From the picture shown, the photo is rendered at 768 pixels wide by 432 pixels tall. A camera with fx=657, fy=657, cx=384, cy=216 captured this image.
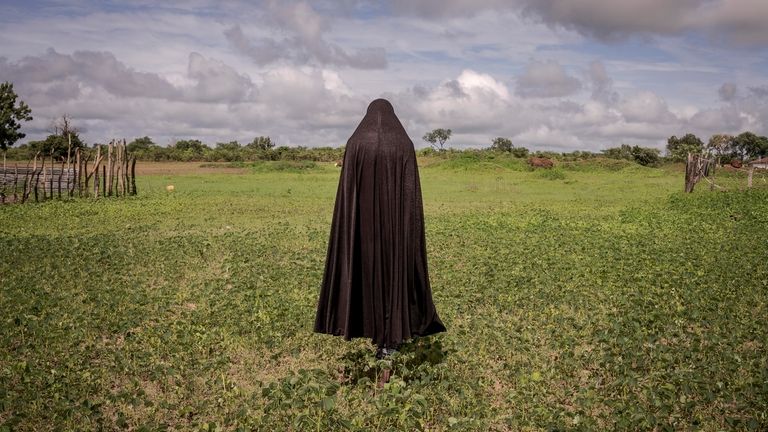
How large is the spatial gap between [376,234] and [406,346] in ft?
6.31

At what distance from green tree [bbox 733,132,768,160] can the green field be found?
104548 millimetres

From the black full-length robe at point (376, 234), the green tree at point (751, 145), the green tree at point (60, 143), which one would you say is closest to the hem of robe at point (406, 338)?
the black full-length robe at point (376, 234)

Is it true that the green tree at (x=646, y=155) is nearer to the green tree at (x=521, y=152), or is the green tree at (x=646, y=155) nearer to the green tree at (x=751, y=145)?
the green tree at (x=521, y=152)

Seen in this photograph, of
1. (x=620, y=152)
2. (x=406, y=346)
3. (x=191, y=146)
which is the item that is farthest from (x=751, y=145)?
(x=406, y=346)

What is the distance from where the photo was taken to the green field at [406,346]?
6.03 m

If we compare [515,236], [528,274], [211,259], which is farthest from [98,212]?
[528,274]

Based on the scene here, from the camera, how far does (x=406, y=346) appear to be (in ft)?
25.9

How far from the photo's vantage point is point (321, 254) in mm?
14672

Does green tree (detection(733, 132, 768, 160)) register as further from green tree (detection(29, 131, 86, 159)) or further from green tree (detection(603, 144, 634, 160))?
green tree (detection(29, 131, 86, 159))

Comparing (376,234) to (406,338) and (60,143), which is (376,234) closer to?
(406,338)

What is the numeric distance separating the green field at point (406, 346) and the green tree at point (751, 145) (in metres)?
105

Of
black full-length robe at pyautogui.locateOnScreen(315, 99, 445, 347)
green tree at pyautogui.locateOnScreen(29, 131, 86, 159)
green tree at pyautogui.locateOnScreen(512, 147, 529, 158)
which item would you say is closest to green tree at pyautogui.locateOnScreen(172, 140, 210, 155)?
green tree at pyautogui.locateOnScreen(29, 131, 86, 159)

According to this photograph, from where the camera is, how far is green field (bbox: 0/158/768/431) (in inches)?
237

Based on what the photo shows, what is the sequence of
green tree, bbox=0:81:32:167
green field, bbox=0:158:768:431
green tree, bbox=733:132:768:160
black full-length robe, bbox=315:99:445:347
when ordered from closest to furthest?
1. green field, bbox=0:158:768:431
2. black full-length robe, bbox=315:99:445:347
3. green tree, bbox=0:81:32:167
4. green tree, bbox=733:132:768:160
